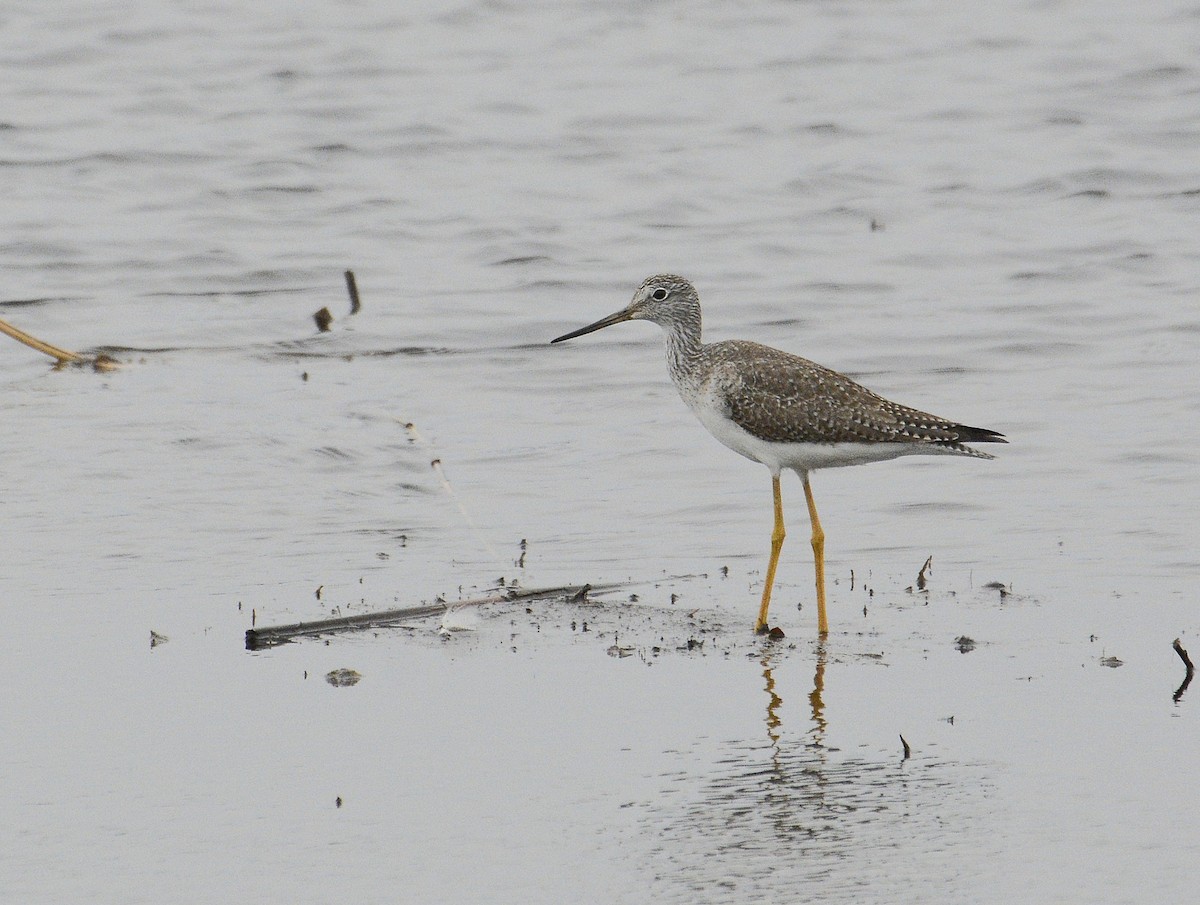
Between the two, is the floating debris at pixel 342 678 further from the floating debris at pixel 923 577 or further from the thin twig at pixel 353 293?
the thin twig at pixel 353 293

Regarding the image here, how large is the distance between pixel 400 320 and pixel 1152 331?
6113 mm

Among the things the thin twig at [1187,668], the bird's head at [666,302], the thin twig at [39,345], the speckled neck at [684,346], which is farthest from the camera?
the thin twig at [39,345]

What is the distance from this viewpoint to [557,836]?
19.2ft

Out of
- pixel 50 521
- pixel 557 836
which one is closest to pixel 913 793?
pixel 557 836

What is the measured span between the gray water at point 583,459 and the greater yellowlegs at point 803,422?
0.65 meters

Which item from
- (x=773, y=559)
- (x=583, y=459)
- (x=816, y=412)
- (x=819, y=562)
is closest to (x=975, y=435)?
(x=816, y=412)

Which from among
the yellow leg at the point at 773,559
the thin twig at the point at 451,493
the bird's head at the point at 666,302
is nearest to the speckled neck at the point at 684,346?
the bird's head at the point at 666,302

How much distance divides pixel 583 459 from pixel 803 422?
3.10 m

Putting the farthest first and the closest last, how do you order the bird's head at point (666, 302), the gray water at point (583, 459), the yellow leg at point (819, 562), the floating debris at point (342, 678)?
Result: the bird's head at point (666, 302) < the yellow leg at point (819, 562) < the floating debris at point (342, 678) < the gray water at point (583, 459)

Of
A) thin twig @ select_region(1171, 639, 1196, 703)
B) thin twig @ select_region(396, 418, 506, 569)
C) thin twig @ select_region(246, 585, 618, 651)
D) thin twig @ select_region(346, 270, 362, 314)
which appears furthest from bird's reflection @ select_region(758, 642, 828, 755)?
thin twig @ select_region(346, 270, 362, 314)

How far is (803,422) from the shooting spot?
8.63 meters

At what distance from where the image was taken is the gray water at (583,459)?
5.97 metres

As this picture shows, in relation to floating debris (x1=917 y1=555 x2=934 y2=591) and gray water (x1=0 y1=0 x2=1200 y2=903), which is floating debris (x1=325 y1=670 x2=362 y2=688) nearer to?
gray water (x1=0 y1=0 x2=1200 y2=903)

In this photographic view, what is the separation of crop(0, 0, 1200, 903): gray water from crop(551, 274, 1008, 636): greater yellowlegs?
0.65m
